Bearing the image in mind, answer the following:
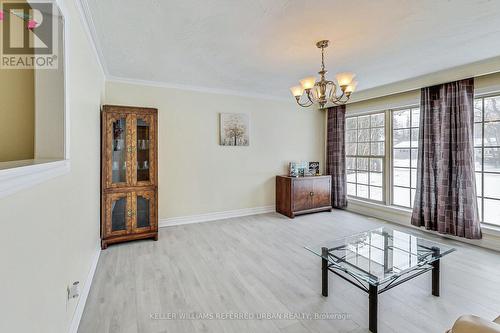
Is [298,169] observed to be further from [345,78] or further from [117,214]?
[117,214]

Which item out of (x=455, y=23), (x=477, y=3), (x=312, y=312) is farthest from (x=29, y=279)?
(x=455, y=23)

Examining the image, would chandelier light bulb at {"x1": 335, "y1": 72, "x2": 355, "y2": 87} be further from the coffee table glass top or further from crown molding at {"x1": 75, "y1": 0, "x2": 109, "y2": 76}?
crown molding at {"x1": 75, "y1": 0, "x2": 109, "y2": 76}

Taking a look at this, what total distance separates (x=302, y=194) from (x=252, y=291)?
2.82 metres

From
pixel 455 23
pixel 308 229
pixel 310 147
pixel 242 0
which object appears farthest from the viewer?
pixel 310 147

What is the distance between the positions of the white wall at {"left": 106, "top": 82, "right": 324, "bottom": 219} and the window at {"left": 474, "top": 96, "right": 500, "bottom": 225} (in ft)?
9.55

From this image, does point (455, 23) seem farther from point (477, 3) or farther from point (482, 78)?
point (482, 78)

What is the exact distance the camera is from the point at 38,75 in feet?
4.31

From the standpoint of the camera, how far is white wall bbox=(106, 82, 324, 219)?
4055 millimetres

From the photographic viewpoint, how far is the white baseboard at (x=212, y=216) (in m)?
4.10

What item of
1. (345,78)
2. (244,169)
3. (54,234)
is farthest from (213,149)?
(54,234)

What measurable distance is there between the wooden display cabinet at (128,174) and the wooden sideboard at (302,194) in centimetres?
250

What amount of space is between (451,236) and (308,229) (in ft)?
6.82

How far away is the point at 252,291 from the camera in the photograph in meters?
2.20

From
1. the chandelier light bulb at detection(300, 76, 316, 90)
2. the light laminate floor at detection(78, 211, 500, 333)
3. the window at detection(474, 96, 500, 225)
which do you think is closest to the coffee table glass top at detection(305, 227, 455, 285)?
the light laminate floor at detection(78, 211, 500, 333)
